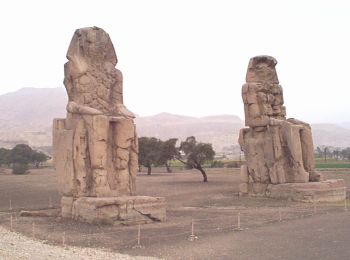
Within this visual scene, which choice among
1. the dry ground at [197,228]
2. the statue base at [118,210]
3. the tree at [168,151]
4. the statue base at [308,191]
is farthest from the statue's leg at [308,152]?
the tree at [168,151]

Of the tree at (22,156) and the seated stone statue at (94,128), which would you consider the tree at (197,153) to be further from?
the tree at (22,156)

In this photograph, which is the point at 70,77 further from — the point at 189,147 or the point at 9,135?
the point at 9,135

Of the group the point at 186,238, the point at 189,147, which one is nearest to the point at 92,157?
the point at 186,238

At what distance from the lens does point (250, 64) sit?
22109 mm

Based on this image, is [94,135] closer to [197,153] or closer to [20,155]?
[197,153]

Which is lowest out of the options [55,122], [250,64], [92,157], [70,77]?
[92,157]

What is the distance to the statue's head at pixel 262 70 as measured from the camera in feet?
71.6

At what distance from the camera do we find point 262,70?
71.7ft

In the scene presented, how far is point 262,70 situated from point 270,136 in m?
3.09

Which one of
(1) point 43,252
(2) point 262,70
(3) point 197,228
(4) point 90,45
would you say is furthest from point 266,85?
(1) point 43,252

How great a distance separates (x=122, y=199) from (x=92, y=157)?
5.79 feet

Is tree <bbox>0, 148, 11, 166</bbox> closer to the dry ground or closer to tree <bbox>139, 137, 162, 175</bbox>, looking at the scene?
tree <bbox>139, 137, 162, 175</bbox>

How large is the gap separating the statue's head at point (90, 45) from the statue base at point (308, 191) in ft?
29.7

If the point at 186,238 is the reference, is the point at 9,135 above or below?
above
